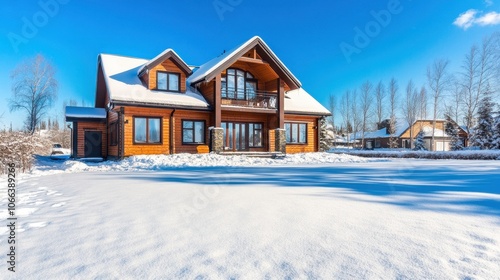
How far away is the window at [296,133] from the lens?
2161cm

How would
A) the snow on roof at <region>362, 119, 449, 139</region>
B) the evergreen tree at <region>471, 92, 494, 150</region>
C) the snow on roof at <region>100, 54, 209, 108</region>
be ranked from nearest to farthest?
the snow on roof at <region>100, 54, 209, 108</region>, the evergreen tree at <region>471, 92, 494, 150</region>, the snow on roof at <region>362, 119, 449, 139</region>

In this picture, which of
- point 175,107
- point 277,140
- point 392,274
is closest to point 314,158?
point 277,140

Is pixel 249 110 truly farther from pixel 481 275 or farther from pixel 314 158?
pixel 481 275

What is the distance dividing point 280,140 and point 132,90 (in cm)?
977

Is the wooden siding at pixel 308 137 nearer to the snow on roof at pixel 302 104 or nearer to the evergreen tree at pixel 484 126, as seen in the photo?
the snow on roof at pixel 302 104

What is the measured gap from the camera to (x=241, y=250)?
2836 mm

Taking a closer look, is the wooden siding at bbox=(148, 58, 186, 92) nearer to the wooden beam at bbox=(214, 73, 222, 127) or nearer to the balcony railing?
the wooden beam at bbox=(214, 73, 222, 127)

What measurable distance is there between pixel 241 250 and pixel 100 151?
20.0 metres

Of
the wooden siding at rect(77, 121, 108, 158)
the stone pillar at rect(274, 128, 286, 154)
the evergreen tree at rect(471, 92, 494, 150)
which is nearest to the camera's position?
the wooden siding at rect(77, 121, 108, 158)

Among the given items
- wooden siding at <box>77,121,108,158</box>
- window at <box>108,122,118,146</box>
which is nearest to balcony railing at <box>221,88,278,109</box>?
window at <box>108,122,118,146</box>

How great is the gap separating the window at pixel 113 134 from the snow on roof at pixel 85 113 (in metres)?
1.19

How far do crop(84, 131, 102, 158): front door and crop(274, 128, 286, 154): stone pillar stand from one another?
12.2 m

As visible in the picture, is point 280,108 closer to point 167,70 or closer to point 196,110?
point 196,110

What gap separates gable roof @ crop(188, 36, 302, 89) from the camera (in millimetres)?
17578
